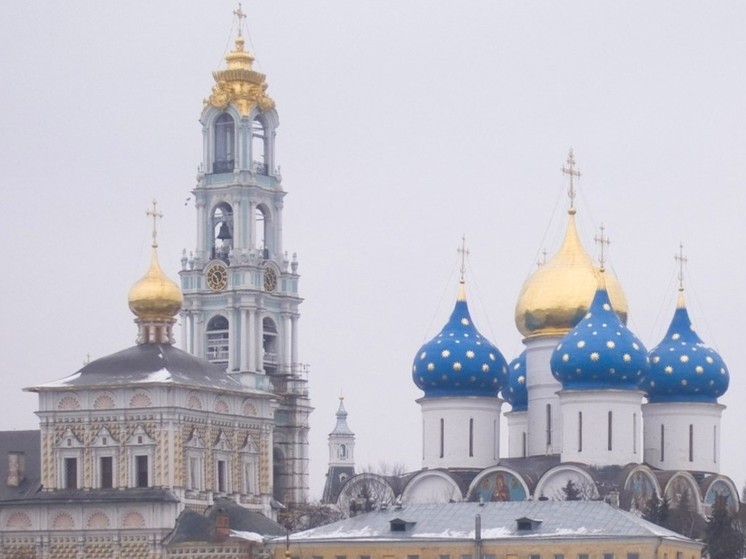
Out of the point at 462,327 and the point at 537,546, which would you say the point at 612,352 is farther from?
the point at 537,546

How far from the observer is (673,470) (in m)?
70.9

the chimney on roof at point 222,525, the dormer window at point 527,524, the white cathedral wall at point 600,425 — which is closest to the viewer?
the dormer window at point 527,524

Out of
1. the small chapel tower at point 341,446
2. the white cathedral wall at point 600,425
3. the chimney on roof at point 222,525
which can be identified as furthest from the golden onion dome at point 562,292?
the small chapel tower at point 341,446

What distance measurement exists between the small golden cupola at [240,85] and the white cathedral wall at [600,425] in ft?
59.8

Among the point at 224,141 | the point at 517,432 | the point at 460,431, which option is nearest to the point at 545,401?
the point at 460,431

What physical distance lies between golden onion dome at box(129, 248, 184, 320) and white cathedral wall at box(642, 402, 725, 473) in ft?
41.4

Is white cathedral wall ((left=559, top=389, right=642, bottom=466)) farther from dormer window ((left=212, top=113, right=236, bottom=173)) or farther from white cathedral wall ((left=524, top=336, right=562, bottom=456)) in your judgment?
dormer window ((left=212, top=113, right=236, bottom=173))

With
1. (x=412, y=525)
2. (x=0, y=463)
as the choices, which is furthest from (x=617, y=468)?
(x=0, y=463)

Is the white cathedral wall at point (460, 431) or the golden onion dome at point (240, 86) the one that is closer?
the white cathedral wall at point (460, 431)

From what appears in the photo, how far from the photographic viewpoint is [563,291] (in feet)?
235

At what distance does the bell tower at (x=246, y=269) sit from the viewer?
81812 mm

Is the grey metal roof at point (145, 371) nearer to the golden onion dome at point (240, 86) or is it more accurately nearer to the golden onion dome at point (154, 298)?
the golden onion dome at point (154, 298)

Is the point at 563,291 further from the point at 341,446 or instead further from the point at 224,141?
the point at 341,446

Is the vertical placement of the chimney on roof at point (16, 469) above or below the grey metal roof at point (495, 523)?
above
